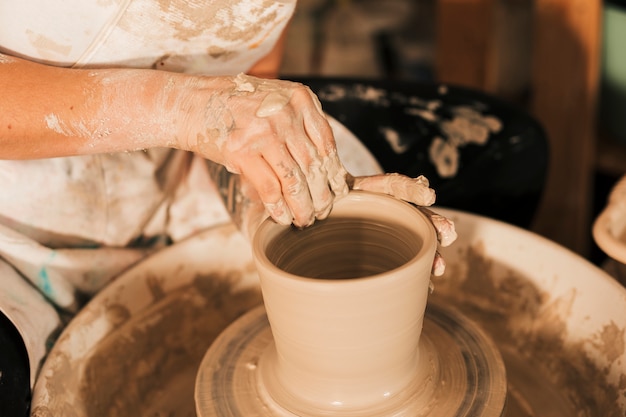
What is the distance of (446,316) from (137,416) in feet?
1.92

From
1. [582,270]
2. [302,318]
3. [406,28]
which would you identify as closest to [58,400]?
[302,318]

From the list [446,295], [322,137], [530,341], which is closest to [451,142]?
[446,295]

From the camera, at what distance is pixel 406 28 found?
3432 mm

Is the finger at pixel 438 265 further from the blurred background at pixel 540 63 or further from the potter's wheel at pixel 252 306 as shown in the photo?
the blurred background at pixel 540 63

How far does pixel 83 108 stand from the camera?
1053 mm

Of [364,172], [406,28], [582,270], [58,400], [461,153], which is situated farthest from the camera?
[406,28]

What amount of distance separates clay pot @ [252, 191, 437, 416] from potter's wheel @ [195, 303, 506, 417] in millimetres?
18

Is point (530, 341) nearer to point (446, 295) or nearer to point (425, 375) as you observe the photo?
point (446, 295)

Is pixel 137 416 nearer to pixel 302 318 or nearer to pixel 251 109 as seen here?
pixel 302 318

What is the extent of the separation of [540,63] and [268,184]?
1.55 m

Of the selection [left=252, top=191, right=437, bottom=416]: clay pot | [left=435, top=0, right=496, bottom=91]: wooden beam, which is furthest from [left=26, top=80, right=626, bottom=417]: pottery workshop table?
[left=435, top=0, right=496, bottom=91]: wooden beam

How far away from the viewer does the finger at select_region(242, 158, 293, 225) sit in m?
0.94

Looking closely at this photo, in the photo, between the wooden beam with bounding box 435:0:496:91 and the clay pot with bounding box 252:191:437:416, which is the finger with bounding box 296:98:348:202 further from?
the wooden beam with bounding box 435:0:496:91

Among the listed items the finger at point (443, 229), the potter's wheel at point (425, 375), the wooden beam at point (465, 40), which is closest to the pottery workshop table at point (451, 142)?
the potter's wheel at point (425, 375)
